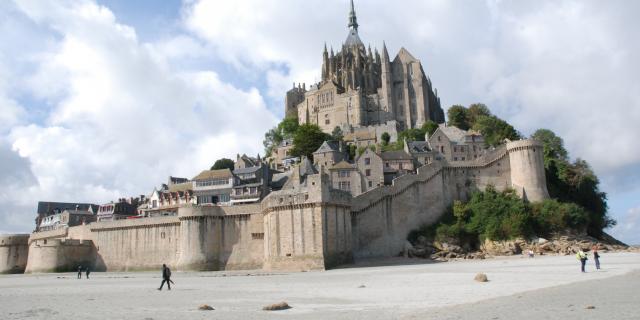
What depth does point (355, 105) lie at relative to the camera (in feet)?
340

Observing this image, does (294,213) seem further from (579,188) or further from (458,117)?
(458,117)

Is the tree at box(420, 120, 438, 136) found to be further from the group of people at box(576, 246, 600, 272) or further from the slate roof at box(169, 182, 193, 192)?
the group of people at box(576, 246, 600, 272)

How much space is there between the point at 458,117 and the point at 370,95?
19853 millimetres

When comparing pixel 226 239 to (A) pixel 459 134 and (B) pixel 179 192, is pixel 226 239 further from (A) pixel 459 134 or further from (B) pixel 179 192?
(A) pixel 459 134

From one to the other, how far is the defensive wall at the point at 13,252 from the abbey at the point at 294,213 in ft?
0.41

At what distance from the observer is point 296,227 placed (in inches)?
1832

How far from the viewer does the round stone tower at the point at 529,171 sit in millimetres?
59406

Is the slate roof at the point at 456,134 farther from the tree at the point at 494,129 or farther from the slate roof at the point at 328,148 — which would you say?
the slate roof at the point at 328,148

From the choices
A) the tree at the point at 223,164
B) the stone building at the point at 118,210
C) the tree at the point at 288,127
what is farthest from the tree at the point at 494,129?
the stone building at the point at 118,210

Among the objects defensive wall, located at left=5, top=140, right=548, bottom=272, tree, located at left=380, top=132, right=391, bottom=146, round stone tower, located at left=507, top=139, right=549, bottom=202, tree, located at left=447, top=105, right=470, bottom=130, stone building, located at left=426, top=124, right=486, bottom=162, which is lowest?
defensive wall, located at left=5, top=140, right=548, bottom=272

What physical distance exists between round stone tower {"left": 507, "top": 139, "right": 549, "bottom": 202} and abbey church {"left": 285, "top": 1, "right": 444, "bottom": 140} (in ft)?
113

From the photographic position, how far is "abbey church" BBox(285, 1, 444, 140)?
101062 mm

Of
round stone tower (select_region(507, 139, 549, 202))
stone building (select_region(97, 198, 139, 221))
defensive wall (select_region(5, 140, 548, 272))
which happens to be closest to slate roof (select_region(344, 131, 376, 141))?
defensive wall (select_region(5, 140, 548, 272))

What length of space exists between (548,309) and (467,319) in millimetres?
3328
